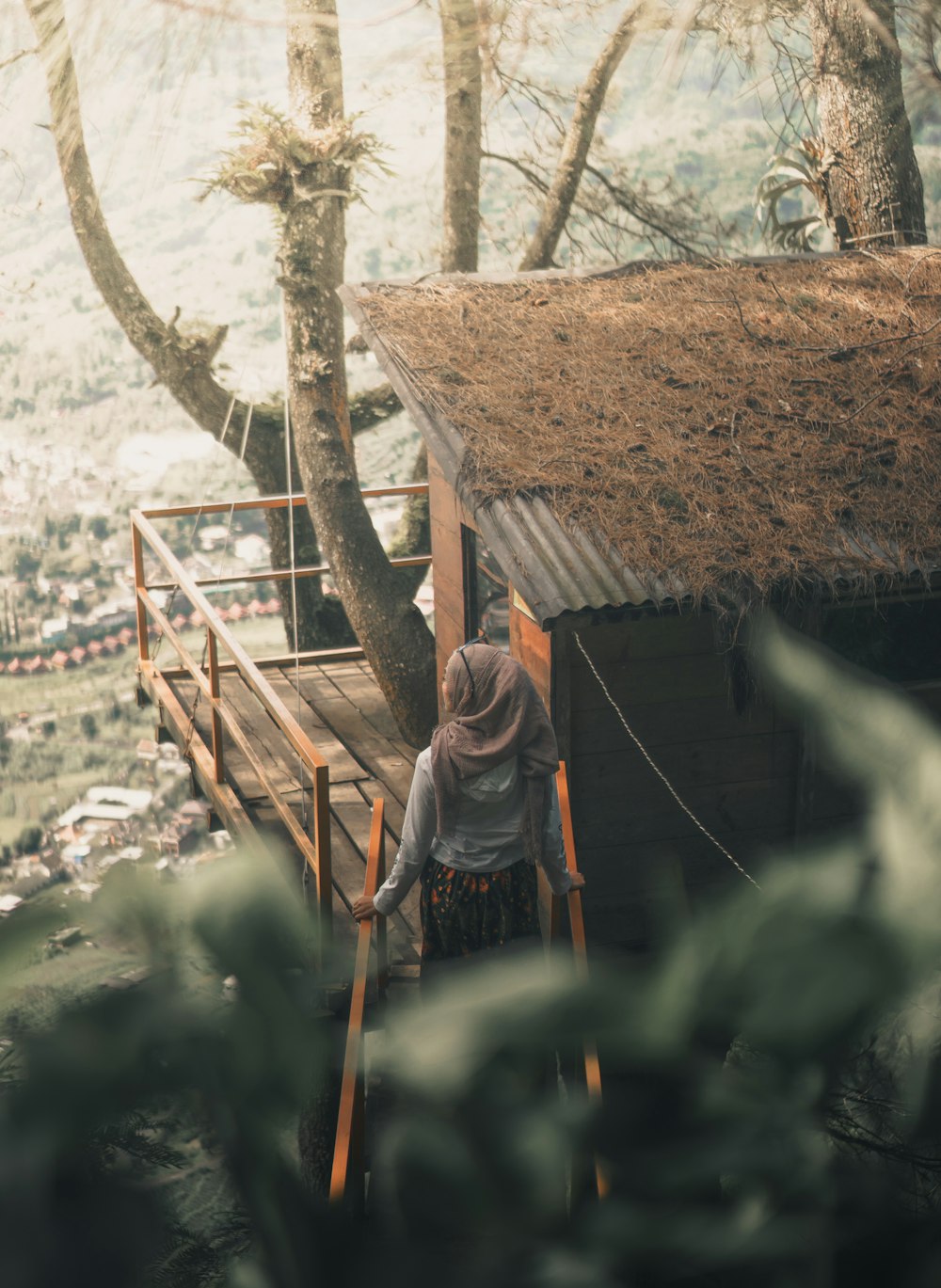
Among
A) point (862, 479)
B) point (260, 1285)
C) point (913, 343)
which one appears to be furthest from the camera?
point (913, 343)

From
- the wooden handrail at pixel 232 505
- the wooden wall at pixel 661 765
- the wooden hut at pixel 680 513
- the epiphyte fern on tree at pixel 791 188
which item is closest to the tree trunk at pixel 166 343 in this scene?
the wooden handrail at pixel 232 505

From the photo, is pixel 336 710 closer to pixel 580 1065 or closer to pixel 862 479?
pixel 862 479

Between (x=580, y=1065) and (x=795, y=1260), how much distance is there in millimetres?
121

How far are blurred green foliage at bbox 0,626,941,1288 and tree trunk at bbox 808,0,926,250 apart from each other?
9376 mm

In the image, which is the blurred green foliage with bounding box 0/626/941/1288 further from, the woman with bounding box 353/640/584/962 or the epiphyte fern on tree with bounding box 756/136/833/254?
the epiphyte fern on tree with bounding box 756/136/833/254

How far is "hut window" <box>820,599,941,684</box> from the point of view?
21.2 ft

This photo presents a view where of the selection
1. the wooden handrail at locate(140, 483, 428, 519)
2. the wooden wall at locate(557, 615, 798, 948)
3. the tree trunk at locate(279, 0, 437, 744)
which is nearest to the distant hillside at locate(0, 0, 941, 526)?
the wooden handrail at locate(140, 483, 428, 519)

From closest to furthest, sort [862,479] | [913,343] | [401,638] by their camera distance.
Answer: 1. [862,479]
2. [913,343]
3. [401,638]

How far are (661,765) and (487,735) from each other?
1967mm

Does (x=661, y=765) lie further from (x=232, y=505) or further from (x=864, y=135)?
(x=864, y=135)

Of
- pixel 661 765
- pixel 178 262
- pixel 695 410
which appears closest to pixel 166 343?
pixel 695 410

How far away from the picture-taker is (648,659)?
6188mm

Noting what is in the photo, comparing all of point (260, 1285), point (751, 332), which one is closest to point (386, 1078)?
point (260, 1285)

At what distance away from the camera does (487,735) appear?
4.51 meters
